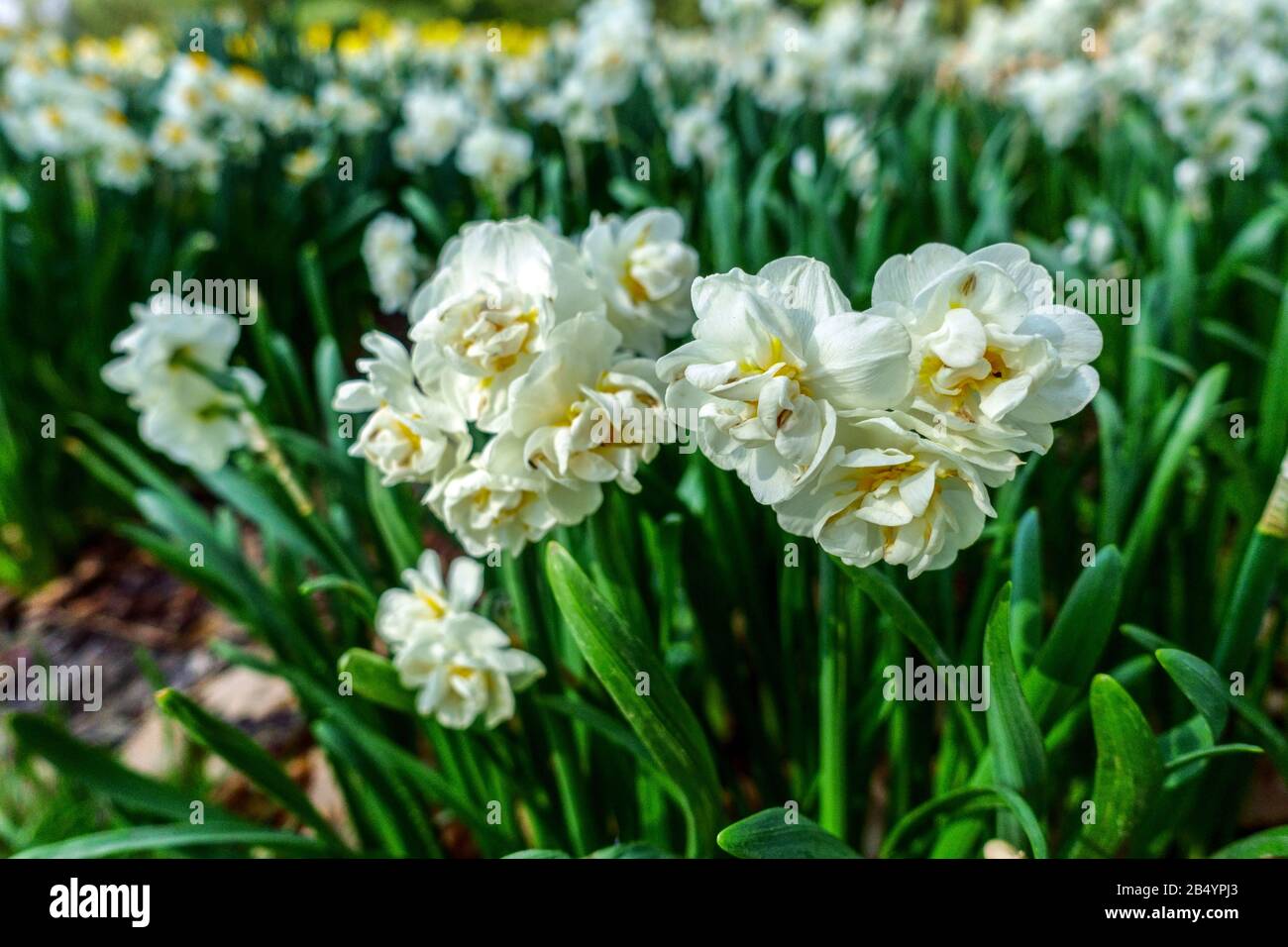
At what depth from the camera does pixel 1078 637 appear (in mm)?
932

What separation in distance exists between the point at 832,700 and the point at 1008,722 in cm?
20

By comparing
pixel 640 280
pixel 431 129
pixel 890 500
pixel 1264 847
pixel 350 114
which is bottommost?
pixel 1264 847

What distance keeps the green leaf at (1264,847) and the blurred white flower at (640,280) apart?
2.42ft

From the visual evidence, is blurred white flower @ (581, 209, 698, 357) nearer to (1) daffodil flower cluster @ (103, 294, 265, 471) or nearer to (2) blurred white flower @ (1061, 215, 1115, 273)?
(1) daffodil flower cluster @ (103, 294, 265, 471)

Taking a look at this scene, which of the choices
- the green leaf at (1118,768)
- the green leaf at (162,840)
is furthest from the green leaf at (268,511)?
the green leaf at (1118,768)

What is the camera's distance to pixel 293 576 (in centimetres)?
144

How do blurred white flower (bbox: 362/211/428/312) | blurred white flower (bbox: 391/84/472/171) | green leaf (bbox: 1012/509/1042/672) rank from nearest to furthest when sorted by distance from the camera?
1. green leaf (bbox: 1012/509/1042/672)
2. blurred white flower (bbox: 362/211/428/312)
3. blurred white flower (bbox: 391/84/472/171)

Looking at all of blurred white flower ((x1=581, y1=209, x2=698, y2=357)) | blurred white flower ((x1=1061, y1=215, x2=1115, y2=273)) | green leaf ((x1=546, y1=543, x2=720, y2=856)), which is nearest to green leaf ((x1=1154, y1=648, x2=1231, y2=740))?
green leaf ((x1=546, y1=543, x2=720, y2=856))

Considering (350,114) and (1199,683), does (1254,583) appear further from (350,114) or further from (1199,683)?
(350,114)

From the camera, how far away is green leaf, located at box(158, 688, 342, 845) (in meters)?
1.08

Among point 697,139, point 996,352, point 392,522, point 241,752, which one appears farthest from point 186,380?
point 697,139

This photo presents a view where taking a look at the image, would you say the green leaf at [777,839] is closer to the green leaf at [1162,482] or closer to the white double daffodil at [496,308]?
the white double daffodil at [496,308]

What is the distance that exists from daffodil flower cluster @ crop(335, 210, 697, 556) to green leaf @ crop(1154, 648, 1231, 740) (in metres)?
0.48
